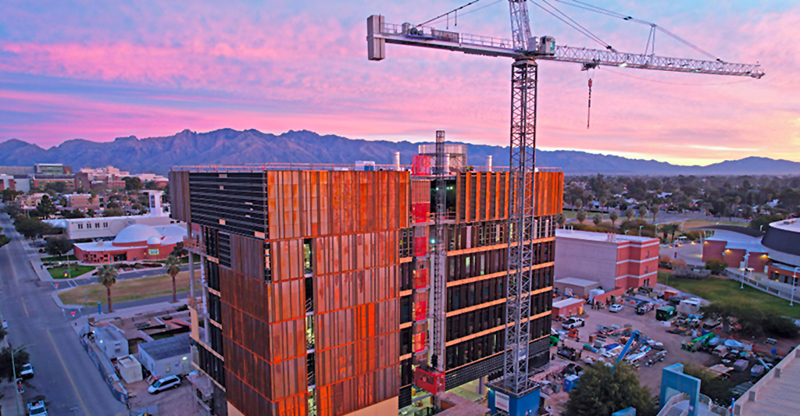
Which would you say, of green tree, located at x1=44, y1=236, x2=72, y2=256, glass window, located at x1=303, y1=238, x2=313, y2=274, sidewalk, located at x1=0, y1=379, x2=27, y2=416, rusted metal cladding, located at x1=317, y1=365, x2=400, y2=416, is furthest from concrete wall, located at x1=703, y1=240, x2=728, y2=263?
green tree, located at x1=44, y1=236, x2=72, y2=256

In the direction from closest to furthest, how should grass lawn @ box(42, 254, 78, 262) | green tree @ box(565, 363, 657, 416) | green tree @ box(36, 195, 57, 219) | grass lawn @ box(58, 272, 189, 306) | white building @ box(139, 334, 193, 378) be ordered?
green tree @ box(565, 363, 657, 416) → white building @ box(139, 334, 193, 378) → grass lawn @ box(58, 272, 189, 306) → grass lawn @ box(42, 254, 78, 262) → green tree @ box(36, 195, 57, 219)

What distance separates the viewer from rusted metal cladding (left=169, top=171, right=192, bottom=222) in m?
42.3

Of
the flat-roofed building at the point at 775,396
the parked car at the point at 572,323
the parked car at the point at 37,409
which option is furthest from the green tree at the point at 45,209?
the flat-roofed building at the point at 775,396

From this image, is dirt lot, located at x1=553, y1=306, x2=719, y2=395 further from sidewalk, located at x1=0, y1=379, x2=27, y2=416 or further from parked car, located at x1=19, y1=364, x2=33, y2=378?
parked car, located at x1=19, y1=364, x2=33, y2=378

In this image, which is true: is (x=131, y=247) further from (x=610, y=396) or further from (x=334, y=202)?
(x=610, y=396)

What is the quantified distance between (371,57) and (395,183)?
1284 centimetres

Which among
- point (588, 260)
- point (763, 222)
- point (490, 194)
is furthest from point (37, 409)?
point (763, 222)

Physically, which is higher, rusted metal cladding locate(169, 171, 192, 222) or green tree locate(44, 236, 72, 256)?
rusted metal cladding locate(169, 171, 192, 222)

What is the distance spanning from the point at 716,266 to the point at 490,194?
284 feet

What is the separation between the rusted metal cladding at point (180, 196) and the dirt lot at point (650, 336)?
53.5 metres

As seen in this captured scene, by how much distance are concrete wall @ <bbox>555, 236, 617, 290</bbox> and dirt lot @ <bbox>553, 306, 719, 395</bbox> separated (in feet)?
29.8

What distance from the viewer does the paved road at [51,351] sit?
46.3 meters

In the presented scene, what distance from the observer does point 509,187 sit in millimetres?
45438

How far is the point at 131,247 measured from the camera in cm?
11400
